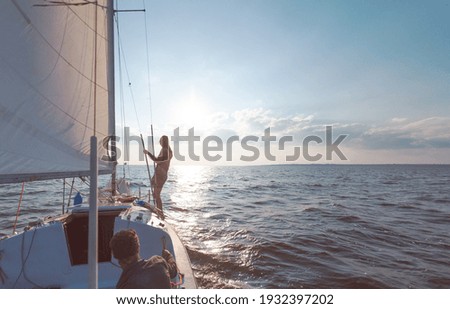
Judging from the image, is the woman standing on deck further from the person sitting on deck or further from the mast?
the person sitting on deck

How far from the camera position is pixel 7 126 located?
135 inches

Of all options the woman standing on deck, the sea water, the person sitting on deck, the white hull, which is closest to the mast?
the woman standing on deck

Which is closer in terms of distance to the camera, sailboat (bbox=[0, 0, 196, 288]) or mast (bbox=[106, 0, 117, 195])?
sailboat (bbox=[0, 0, 196, 288])

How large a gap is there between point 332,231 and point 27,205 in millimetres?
18447

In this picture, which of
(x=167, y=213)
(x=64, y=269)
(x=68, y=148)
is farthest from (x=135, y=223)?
(x=167, y=213)

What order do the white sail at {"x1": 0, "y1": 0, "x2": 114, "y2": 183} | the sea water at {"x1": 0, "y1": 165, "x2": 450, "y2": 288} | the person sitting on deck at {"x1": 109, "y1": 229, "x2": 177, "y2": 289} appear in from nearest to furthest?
the person sitting on deck at {"x1": 109, "y1": 229, "x2": 177, "y2": 289} < the white sail at {"x1": 0, "y1": 0, "x2": 114, "y2": 183} < the sea water at {"x1": 0, "y1": 165, "x2": 450, "y2": 288}

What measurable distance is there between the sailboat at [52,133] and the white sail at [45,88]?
0.5 inches

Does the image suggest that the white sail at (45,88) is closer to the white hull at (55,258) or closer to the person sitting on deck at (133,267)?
the white hull at (55,258)

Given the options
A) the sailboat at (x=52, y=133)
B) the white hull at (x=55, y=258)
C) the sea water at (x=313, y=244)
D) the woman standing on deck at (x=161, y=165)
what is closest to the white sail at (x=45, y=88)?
the sailboat at (x=52, y=133)

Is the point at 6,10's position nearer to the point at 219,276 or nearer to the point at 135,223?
the point at 135,223

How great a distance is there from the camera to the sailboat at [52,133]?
138 inches

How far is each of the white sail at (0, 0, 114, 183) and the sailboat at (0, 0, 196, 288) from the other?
1 cm

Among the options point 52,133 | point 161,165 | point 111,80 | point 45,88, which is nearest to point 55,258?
point 52,133

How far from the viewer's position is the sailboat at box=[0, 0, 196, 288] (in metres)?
3.52
